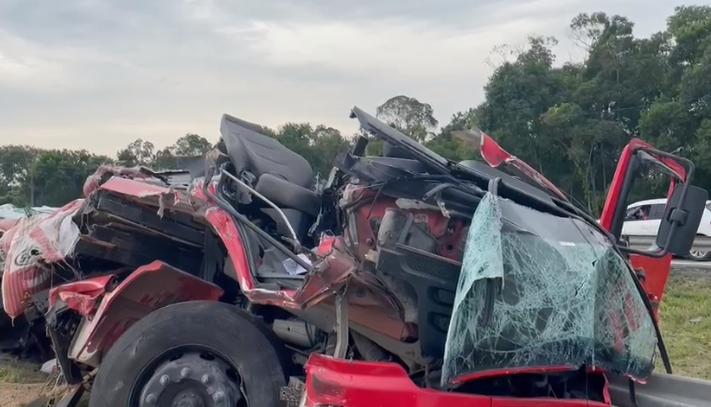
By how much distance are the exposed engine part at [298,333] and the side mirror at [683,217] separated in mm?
2022

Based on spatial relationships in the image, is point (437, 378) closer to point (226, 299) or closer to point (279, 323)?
point (279, 323)

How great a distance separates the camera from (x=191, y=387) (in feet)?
11.8

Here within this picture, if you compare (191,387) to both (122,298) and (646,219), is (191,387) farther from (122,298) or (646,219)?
(646,219)

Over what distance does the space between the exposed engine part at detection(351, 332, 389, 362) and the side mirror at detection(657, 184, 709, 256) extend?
1.75m

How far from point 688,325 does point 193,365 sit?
6.14m

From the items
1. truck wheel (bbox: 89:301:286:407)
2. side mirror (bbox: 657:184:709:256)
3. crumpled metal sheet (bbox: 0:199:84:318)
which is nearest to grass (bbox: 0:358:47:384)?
crumpled metal sheet (bbox: 0:199:84:318)

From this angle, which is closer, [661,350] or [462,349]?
[462,349]

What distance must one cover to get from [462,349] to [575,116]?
91.5 feet

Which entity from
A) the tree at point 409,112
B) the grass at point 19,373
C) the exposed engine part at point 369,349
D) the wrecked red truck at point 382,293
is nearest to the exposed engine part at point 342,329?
the wrecked red truck at point 382,293

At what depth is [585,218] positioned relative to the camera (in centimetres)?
385

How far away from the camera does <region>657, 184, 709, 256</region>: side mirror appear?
13.2 ft

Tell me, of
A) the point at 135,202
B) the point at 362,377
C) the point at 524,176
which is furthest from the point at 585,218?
the point at 135,202

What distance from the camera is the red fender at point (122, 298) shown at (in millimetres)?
4070

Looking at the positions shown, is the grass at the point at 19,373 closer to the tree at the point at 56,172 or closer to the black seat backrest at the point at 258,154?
the black seat backrest at the point at 258,154
